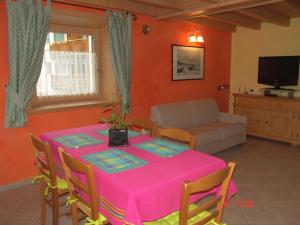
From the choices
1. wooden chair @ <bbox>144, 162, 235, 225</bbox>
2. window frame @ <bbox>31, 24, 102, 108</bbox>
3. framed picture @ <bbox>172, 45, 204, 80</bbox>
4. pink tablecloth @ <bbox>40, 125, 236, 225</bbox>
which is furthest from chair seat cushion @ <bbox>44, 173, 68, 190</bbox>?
framed picture @ <bbox>172, 45, 204, 80</bbox>

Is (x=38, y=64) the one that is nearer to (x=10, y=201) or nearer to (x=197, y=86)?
(x=10, y=201)

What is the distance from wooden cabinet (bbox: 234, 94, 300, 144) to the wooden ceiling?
4.85ft

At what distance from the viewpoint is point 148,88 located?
451cm

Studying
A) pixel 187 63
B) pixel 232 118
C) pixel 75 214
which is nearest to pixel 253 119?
pixel 232 118

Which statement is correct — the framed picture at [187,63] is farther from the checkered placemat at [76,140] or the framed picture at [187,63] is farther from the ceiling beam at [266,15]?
the checkered placemat at [76,140]

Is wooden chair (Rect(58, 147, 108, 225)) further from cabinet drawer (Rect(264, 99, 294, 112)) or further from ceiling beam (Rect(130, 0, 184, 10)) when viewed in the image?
cabinet drawer (Rect(264, 99, 294, 112))

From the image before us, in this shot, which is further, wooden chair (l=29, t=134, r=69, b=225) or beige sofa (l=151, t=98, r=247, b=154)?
beige sofa (l=151, t=98, r=247, b=154)

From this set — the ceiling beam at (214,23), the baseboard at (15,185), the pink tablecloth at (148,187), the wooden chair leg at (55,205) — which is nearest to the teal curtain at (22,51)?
the baseboard at (15,185)

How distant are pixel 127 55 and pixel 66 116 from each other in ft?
4.13

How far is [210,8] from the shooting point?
11.9 feet

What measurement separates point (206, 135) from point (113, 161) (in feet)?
8.11

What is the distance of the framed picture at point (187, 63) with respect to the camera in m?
4.88

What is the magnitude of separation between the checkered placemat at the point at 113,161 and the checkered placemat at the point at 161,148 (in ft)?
0.69

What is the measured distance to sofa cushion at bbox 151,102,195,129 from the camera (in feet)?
14.0
